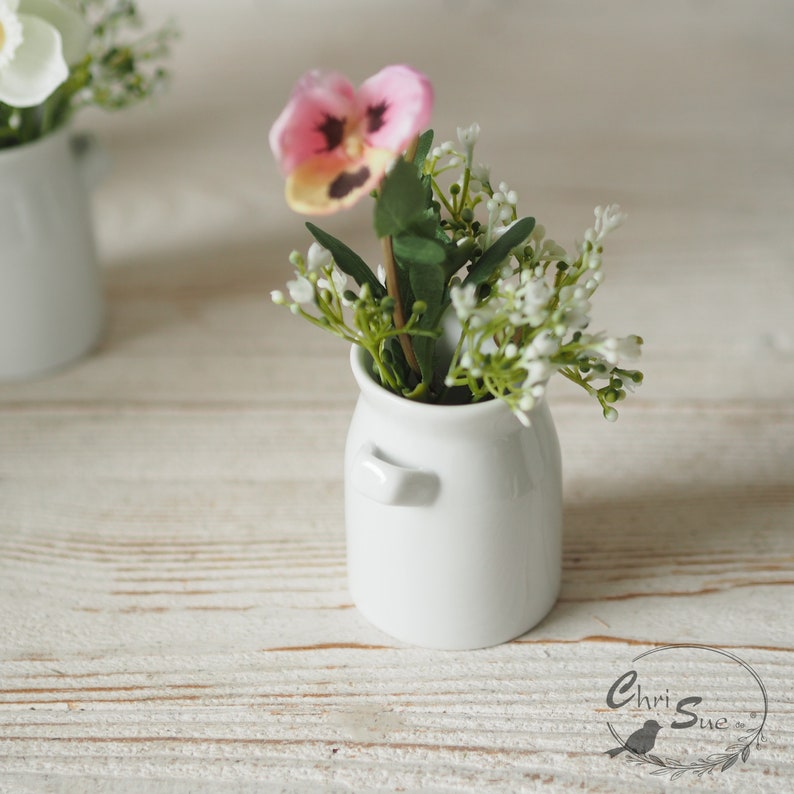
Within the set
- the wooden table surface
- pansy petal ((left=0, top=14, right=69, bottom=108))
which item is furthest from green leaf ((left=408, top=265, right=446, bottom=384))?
pansy petal ((left=0, top=14, right=69, bottom=108))

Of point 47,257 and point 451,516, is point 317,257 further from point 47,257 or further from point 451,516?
point 47,257

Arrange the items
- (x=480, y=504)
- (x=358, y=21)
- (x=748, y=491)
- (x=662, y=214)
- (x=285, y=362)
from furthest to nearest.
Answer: (x=358, y=21) < (x=662, y=214) < (x=285, y=362) < (x=748, y=491) < (x=480, y=504)

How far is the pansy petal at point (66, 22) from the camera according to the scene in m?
0.74

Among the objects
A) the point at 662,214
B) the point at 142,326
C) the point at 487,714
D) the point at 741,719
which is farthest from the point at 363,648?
the point at 662,214

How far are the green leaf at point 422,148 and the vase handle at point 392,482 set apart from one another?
0.15 m

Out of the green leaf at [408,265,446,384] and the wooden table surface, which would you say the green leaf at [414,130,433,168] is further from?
the wooden table surface

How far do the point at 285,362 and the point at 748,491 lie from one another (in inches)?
13.9

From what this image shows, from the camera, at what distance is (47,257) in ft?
2.73

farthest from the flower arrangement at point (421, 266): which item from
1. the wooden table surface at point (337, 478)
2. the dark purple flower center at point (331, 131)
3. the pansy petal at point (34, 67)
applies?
the pansy petal at point (34, 67)

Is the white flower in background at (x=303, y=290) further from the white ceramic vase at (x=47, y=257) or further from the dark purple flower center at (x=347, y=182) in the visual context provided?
the white ceramic vase at (x=47, y=257)

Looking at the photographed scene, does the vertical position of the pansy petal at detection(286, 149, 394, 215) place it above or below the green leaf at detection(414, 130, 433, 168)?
above

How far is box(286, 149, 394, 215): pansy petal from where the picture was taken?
1.48 feet

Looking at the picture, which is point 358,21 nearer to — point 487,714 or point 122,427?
point 122,427

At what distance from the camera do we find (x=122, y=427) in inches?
31.8
